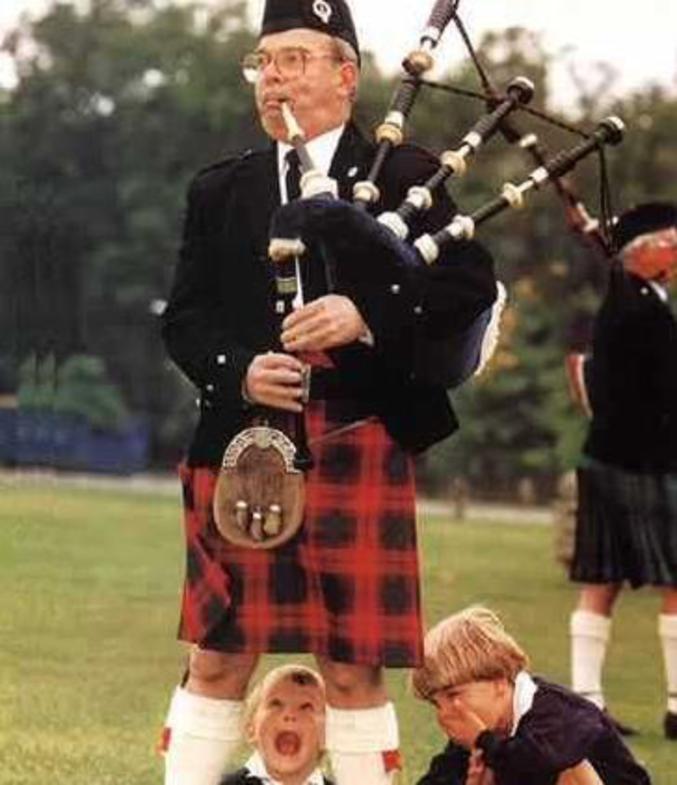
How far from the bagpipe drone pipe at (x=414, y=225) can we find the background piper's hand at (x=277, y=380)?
135 millimetres

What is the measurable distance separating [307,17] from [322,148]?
19 centimetres

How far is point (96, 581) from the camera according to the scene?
833 cm

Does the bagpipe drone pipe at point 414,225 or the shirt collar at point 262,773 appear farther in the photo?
the shirt collar at point 262,773

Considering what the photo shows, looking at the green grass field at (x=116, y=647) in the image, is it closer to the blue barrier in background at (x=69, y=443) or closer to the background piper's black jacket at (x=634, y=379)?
the blue barrier in background at (x=69, y=443)

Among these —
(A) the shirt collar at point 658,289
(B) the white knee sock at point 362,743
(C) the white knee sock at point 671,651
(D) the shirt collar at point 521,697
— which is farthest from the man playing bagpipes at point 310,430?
(A) the shirt collar at point 658,289

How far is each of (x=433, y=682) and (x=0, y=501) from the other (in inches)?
47.1

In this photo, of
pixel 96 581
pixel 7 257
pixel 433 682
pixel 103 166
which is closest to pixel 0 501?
pixel 7 257

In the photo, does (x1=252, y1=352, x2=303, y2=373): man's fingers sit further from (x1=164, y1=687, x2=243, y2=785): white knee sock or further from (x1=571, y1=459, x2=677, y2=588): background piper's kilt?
(x1=571, y1=459, x2=677, y2=588): background piper's kilt

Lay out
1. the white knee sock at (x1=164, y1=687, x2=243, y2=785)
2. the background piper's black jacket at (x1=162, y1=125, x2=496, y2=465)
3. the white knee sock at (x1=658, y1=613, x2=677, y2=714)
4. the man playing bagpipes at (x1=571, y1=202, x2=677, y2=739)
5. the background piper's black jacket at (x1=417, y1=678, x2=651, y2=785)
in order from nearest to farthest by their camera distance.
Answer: the background piper's black jacket at (x1=162, y1=125, x2=496, y2=465)
the white knee sock at (x1=164, y1=687, x2=243, y2=785)
the background piper's black jacket at (x1=417, y1=678, x2=651, y2=785)
the white knee sock at (x1=658, y1=613, x2=677, y2=714)
the man playing bagpipes at (x1=571, y1=202, x2=677, y2=739)

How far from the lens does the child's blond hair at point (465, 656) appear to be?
356 centimetres

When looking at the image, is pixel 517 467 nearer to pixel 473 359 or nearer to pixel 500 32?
pixel 500 32

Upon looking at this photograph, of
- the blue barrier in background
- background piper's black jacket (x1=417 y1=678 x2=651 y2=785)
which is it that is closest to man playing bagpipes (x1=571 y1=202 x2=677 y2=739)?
the blue barrier in background

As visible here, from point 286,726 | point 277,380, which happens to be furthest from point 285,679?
point 277,380

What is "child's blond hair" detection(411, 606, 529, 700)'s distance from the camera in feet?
11.7
